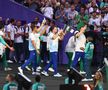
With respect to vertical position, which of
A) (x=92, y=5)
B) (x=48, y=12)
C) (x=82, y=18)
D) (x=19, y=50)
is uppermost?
(x=92, y=5)

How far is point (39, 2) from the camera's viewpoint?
972 inches

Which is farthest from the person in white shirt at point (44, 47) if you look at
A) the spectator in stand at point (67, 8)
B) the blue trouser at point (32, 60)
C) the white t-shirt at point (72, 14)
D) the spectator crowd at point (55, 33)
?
the spectator in stand at point (67, 8)

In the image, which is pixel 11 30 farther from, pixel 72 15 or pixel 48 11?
pixel 72 15

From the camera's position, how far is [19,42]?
22.3m

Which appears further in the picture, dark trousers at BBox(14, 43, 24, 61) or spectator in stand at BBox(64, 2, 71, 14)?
spectator in stand at BBox(64, 2, 71, 14)

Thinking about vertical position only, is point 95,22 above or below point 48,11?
below

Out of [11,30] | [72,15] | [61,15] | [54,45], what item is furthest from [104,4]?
→ [54,45]

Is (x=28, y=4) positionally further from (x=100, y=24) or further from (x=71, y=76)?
(x=71, y=76)

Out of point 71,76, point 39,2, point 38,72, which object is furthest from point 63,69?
point 71,76

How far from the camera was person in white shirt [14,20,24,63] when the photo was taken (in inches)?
874

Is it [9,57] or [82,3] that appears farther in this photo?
[82,3]

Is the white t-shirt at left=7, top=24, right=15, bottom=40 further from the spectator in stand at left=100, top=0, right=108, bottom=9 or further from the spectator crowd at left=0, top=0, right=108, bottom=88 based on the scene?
the spectator in stand at left=100, top=0, right=108, bottom=9

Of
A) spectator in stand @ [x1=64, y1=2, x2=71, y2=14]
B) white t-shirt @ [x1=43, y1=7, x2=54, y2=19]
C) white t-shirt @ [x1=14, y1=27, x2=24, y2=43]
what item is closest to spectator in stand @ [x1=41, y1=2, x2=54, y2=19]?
white t-shirt @ [x1=43, y1=7, x2=54, y2=19]

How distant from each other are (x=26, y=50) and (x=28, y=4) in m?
3.04
